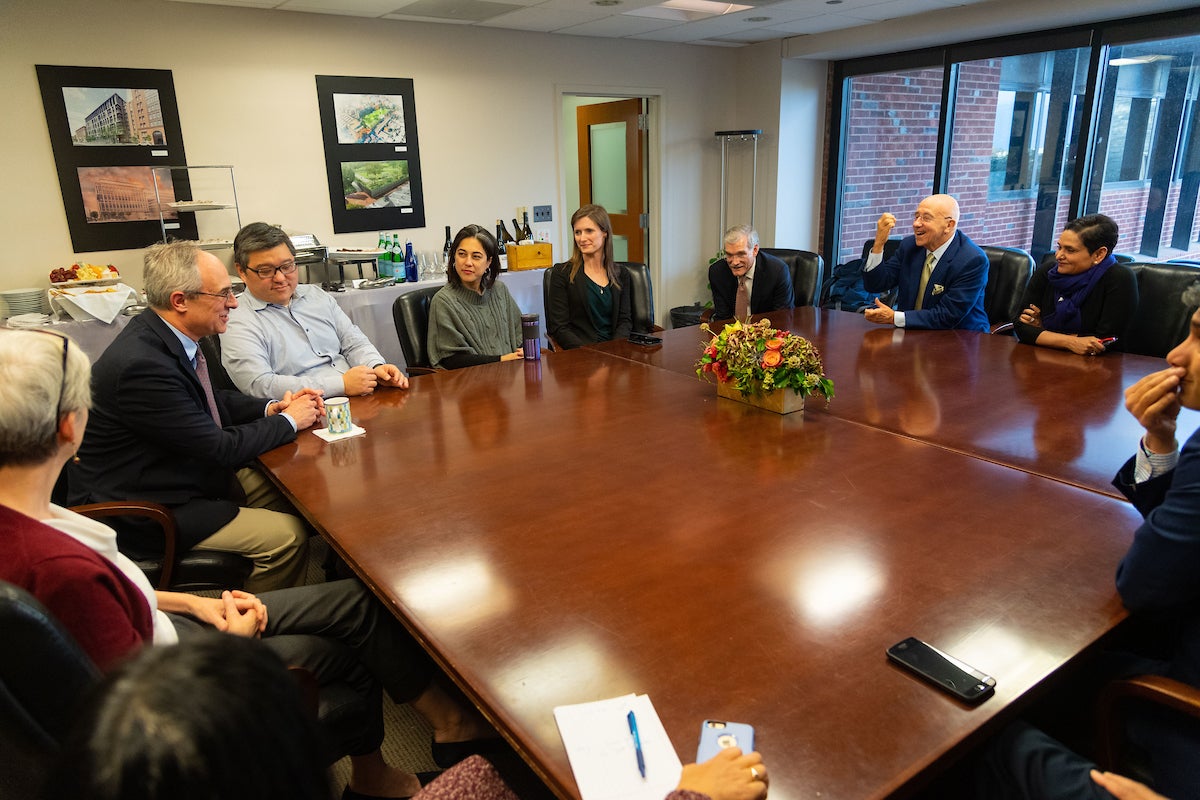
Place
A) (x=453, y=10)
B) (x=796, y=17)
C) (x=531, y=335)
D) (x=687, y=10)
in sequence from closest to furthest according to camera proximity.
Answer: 1. (x=531, y=335)
2. (x=453, y=10)
3. (x=687, y=10)
4. (x=796, y=17)

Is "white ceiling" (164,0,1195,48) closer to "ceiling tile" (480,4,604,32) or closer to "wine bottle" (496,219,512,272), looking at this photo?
"ceiling tile" (480,4,604,32)

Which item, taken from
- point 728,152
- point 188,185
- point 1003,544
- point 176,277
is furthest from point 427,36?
point 1003,544

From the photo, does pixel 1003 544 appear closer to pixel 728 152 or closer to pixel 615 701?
pixel 615 701

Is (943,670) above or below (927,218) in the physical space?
below

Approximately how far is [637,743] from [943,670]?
18.8 inches

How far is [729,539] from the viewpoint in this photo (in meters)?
1.54

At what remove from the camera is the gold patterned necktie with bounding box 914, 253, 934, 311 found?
3703mm

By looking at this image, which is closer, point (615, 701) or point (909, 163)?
point (615, 701)

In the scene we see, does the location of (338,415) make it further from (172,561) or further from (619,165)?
(619,165)

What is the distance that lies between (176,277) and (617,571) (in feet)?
5.00

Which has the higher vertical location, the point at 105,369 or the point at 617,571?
the point at 105,369

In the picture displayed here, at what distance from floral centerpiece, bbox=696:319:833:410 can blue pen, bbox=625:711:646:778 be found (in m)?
1.41

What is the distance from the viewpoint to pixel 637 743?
1.00m

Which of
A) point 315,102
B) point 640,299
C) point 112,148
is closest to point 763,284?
point 640,299
